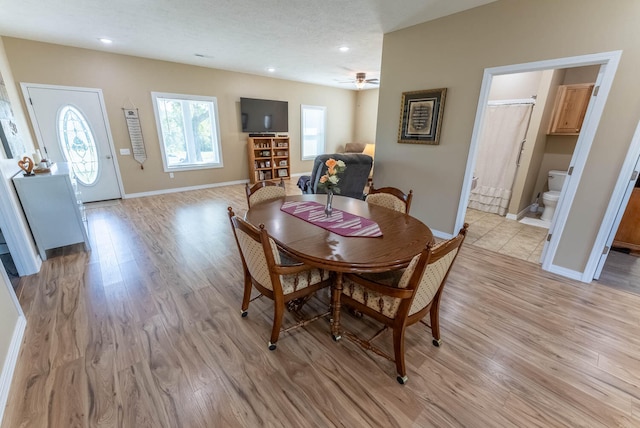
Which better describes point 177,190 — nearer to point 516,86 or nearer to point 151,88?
point 151,88

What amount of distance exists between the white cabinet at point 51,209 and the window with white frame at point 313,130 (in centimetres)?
555

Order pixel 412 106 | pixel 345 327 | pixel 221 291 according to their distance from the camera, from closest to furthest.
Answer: pixel 345 327, pixel 221 291, pixel 412 106

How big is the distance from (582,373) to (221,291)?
2.64m

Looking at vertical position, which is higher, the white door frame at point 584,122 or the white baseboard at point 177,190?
the white door frame at point 584,122

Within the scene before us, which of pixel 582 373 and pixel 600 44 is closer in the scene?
pixel 582 373

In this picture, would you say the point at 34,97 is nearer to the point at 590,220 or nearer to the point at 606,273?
the point at 590,220

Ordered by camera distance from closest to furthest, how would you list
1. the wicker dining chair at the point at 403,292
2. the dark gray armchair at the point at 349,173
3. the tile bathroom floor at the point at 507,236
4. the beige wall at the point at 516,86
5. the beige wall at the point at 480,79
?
the wicker dining chair at the point at 403,292 → the beige wall at the point at 480,79 → the tile bathroom floor at the point at 507,236 → the dark gray armchair at the point at 349,173 → the beige wall at the point at 516,86

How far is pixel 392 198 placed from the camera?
2.44 meters

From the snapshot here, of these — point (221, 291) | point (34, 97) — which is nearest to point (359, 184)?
point (221, 291)

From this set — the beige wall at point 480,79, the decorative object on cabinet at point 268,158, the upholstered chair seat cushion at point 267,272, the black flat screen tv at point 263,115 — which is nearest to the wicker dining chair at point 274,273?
the upholstered chair seat cushion at point 267,272

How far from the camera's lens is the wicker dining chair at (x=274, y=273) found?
1488mm

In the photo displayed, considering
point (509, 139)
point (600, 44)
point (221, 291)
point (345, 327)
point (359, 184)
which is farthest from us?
point (509, 139)

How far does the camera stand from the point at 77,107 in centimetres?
441

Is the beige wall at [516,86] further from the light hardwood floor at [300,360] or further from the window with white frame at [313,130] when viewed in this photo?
the window with white frame at [313,130]
